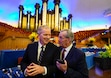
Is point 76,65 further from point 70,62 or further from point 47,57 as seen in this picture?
point 47,57

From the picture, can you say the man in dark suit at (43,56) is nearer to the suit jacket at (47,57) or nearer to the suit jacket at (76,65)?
the suit jacket at (47,57)

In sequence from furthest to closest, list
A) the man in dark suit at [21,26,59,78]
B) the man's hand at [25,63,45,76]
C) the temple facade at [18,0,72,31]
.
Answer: the temple facade at [18,0,72,31]
the man in dark suit at [21,26,59,78]
the man's hand at [25,63,45,76]

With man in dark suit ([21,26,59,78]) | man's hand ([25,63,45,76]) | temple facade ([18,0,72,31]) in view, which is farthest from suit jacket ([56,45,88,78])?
temple facade ([18,0,72,31])

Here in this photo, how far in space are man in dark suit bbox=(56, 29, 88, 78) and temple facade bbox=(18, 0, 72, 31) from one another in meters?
5.63

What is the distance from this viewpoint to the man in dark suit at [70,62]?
151cm

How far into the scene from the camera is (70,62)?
158cm

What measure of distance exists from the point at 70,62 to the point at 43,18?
6.08 metres

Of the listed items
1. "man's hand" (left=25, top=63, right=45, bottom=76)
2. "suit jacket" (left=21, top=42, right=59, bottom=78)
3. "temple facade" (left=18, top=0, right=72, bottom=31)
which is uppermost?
"temple facade" (left=18, top=0, right=72, bottom=31)

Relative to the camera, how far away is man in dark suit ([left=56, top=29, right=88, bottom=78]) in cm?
151

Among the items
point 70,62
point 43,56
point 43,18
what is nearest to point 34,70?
point 43,56

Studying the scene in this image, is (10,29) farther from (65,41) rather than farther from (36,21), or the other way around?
(65,41)

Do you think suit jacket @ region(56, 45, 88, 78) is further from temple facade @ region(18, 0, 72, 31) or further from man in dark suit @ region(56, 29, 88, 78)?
temple facade @ region(18, 0, 72, 31)

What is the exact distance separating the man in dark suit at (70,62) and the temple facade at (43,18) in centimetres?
563

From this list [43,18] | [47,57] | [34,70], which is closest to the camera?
[34,70]
